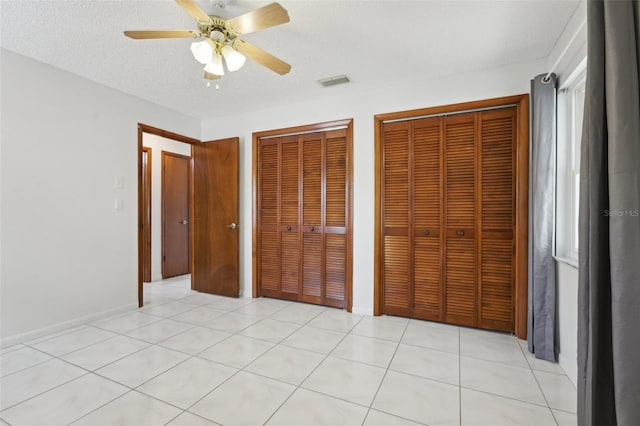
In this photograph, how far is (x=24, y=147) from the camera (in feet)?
8.04

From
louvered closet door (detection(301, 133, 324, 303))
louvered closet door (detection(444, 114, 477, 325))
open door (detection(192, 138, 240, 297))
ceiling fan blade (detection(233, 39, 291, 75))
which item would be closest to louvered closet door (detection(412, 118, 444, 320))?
louvered closet door (detection(444, 114, 477, 325))

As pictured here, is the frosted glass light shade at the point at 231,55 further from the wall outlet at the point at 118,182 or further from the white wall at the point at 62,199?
the wall outlet at the point at 118,182

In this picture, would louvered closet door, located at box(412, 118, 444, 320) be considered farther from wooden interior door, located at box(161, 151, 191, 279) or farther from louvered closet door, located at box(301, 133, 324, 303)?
wooden interior door, located at box(161, 151, 191, 279)

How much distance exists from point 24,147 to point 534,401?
13.6 ft

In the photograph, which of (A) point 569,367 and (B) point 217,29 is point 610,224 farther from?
(B) point 217,29

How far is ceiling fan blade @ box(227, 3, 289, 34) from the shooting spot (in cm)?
152

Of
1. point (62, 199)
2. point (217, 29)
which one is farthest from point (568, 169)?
point (62, 199)

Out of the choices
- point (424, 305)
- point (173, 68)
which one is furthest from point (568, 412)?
point (173, 68)

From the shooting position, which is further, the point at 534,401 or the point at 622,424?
the point at 534,401

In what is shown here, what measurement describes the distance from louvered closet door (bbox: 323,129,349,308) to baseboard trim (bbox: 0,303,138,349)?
2231 mm

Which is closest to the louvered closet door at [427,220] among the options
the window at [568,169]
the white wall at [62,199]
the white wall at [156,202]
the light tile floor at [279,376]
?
the light tile floor at [279,376]

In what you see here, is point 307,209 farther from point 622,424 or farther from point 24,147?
point 622,424

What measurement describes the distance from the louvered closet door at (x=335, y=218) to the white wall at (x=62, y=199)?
2.20 meters

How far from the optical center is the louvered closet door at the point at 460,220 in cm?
272
